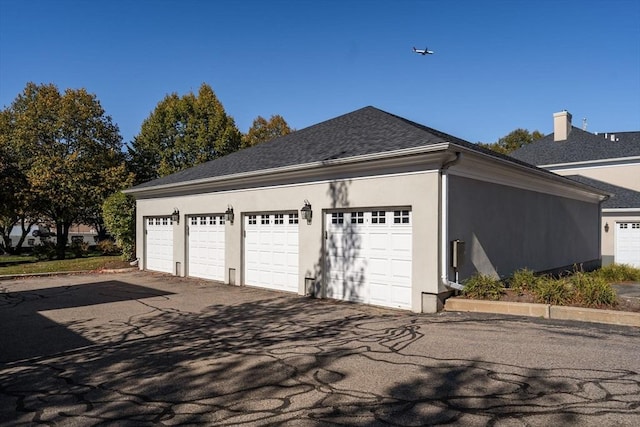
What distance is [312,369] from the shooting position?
5445 mm

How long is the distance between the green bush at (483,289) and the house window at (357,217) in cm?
266

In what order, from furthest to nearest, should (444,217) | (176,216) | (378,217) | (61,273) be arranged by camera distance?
(61,273), (176,216), (378,217), (444,217)

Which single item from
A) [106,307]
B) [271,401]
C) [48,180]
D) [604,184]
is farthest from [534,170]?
[48,180]

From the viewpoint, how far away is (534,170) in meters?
11.9

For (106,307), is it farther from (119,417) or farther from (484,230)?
(484,230)

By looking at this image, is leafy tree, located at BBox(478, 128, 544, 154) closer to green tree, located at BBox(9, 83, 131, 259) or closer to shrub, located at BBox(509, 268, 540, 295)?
green tree, located at BBox(9, 83, 131, 259)

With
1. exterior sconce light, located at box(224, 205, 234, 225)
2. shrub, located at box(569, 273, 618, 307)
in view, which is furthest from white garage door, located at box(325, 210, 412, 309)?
exterior sconce light, located at box(224, 205, 234, 225)

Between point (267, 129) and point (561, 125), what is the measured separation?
28717mm

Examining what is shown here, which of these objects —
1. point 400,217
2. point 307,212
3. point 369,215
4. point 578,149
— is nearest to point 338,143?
point 307,212

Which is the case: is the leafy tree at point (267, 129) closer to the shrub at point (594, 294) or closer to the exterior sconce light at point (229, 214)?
the exterior sconce light at point (229, 214)

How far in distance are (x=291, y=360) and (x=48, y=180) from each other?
85.8 ft

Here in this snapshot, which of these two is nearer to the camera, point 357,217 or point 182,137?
point 357,217

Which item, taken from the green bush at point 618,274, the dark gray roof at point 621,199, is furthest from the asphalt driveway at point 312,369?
the dark gray roof at point 621,199

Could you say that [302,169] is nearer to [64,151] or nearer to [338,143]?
[338,143]
